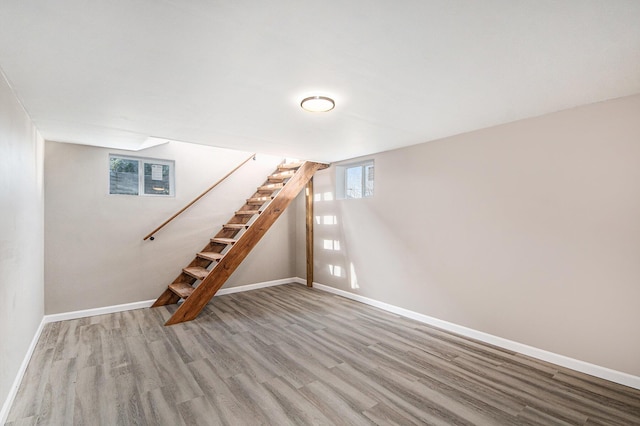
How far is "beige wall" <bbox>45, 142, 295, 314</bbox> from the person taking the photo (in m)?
3.75

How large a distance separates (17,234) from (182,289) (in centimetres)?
213

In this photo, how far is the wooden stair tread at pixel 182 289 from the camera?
404 cm

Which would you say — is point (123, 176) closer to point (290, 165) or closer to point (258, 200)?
point (258, 200)

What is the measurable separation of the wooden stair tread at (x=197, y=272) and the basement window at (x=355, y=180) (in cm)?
235

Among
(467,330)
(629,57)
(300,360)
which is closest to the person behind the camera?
(629,57)

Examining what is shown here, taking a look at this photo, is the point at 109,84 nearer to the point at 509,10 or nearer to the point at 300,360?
the point at 509,10

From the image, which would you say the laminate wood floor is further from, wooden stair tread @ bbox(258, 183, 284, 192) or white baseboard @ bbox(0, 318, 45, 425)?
wooden stair tread @ bbox(258, 183, 284, 192)

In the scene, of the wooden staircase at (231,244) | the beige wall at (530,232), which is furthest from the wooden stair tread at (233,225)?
the beige wall at (530,232)

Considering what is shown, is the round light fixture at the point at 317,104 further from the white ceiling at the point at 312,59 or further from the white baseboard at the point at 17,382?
the white baseboard at the point at 17,382

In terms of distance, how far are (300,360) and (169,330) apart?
1.69 metres

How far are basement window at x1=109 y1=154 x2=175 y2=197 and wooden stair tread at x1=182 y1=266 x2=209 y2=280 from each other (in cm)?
112

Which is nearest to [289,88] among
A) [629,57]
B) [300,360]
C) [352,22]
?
[352,22]

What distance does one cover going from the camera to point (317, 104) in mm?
2430

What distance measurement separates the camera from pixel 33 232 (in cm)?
302
